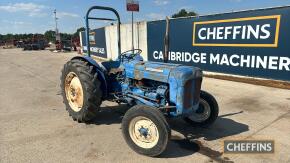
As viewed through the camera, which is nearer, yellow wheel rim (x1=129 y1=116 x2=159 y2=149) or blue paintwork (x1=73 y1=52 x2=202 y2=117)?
yellow wheel rim (x1=129 y1=116 x2=159 y2=149)

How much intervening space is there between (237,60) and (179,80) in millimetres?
5943

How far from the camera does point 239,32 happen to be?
8.63 m

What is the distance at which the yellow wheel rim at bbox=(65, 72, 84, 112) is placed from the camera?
4.89 meters

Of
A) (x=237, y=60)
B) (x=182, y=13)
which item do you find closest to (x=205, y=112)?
(x=237, y=60)

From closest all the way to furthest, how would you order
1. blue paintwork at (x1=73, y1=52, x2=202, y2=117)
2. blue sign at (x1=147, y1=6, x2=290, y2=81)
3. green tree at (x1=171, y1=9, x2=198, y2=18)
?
blue paintwork at (x1=73, y1=52, x2=202, y2=117) → blue sign at (x1=147, y1=6, x2=290, y2=81) → green tree at (x1=171, y1=9, x2=198, y2=18)

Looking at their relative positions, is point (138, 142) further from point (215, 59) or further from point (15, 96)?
point (215, 59)

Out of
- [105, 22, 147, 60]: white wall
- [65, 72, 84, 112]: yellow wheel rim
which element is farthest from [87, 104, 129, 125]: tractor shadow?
[105, 22, 147, 60]: white wall

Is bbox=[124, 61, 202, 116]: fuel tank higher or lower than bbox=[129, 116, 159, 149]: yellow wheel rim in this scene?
higher

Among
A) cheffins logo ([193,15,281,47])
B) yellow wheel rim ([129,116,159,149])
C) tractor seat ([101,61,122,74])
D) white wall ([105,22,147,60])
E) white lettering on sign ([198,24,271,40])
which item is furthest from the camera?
white wall ([105,22,147,60])

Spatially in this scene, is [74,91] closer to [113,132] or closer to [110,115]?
[110,115]

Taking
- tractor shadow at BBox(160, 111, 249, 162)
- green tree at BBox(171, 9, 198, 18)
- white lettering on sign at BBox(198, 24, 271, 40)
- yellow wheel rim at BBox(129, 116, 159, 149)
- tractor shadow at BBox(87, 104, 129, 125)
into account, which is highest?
green tree at BBox(171, 9, 198, 18)

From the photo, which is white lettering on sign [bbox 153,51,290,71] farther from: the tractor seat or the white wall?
the tractor seat

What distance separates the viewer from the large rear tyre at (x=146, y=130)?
3385 mm

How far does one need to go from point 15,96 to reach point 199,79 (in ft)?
18.5
